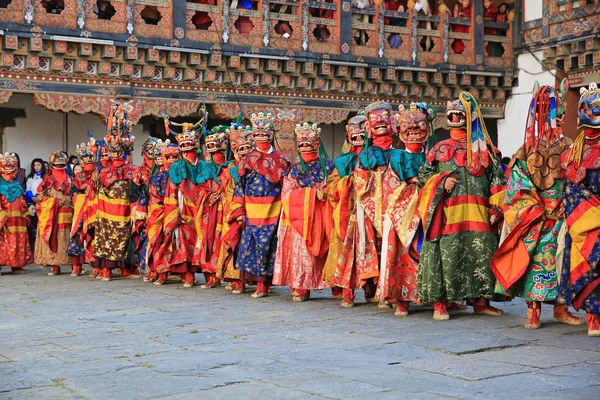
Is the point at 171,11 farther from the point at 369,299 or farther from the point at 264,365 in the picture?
the point at 264,365

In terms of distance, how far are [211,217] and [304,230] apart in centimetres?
179

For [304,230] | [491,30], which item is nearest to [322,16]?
[491,30]

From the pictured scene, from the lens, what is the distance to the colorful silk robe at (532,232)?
6.20m

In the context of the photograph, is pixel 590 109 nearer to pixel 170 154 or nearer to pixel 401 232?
pixel 401 232

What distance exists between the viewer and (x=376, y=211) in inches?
291

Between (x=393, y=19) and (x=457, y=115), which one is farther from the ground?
(x=393, y=19)

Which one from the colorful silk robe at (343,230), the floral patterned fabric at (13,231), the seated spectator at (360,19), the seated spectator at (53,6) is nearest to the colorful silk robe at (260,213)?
the colorful silk robe at (343,230)

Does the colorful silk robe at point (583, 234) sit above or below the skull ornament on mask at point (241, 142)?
below

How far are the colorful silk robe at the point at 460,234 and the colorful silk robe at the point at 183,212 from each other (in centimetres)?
361

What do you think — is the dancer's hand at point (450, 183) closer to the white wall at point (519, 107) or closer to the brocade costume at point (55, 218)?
the brocade costume at point (55, 218)

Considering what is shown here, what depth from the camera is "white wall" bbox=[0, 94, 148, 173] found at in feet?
50.0

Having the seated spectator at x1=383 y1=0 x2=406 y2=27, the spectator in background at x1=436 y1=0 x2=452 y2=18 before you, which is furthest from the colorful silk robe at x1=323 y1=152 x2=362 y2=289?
the spectator in background at x1=436 y1=0 x2=452 y2=18

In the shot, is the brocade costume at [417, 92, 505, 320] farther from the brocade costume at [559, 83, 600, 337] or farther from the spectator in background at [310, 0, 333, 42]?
the spectator in background at [310, 0, 333, 42]

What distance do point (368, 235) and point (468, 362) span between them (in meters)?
2.57
